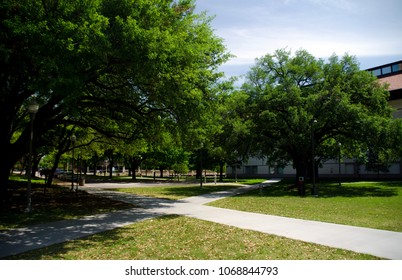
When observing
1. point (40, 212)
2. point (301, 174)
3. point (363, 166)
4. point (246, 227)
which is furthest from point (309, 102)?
point (363, 166)

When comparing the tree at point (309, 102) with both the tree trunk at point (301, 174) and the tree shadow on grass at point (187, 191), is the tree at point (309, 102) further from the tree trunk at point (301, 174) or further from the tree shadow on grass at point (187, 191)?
the tree shadow on grass at point (187, 191)

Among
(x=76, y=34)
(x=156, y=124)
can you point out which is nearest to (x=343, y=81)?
(x=156, y=124)

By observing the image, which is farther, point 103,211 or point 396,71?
point 396,71

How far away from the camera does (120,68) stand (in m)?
12.2

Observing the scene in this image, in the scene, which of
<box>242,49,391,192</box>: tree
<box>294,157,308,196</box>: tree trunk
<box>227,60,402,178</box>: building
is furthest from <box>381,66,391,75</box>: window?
<box>294,157,308,196</box>: tree trunk

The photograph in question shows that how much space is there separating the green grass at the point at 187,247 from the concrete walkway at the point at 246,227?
1.82 feet

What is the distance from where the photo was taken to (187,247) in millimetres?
7961

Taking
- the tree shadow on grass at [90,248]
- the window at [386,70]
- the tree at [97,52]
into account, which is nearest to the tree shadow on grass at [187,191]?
the tree at [97,52]

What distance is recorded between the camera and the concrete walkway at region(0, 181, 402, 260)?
25.4 ft

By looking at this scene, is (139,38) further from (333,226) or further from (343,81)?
(343,81)

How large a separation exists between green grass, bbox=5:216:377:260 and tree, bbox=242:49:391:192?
1521 centimetres

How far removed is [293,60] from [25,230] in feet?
82.5

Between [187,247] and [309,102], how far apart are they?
64.9ft

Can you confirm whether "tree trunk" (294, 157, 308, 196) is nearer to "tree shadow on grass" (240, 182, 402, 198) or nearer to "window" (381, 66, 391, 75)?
"tree shadow on grass" (240, 182, 402, 198)
